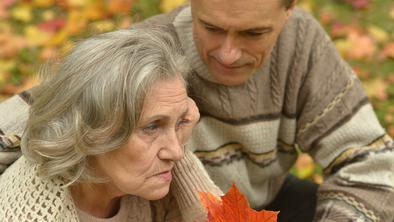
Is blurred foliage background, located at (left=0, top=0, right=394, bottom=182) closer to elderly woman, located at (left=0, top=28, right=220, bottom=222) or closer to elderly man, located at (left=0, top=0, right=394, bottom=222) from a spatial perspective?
elderly man, located at (left=0, top=0, right=394, bottom=222)

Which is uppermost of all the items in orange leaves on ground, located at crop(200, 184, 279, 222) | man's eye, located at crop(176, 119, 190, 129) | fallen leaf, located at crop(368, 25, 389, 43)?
man's eye, located at crop(176, 119, 190, 129)

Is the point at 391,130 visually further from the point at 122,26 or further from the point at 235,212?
the point at 235,212

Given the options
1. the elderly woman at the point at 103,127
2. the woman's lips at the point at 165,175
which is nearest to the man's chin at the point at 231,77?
the elderly woman at the point at 103,127

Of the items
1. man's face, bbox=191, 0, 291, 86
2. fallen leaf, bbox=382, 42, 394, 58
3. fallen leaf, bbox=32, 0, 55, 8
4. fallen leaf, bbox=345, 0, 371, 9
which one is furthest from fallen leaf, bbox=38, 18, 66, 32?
man's face, bbox=191, 0, 291, 86

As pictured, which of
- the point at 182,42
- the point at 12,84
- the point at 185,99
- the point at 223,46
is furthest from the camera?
the point at 12,84

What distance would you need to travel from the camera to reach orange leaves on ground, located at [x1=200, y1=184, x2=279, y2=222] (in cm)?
180

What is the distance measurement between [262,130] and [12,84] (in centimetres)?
181

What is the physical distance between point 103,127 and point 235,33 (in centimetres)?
65

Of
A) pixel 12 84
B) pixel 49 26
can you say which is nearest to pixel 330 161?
pixel 12 84

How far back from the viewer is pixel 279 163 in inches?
112

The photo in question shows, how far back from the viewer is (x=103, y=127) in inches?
71.3

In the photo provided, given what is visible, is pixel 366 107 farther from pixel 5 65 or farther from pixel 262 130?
pixel 5 65

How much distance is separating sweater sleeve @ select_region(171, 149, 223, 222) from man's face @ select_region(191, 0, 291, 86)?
1.08ft

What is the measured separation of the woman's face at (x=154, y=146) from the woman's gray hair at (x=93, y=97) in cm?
3
